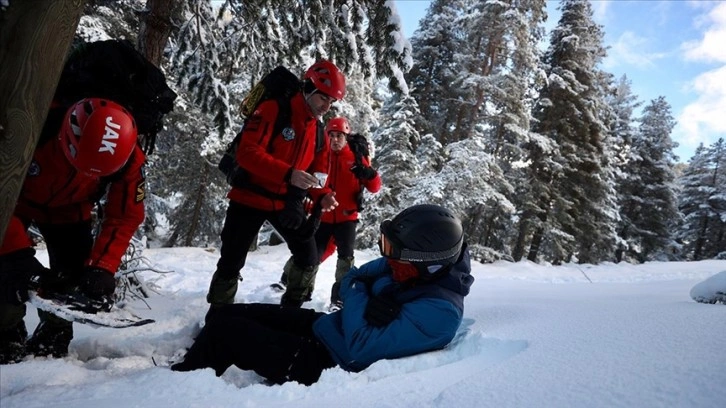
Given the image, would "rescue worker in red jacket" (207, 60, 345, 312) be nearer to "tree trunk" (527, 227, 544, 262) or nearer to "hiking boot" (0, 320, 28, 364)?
"hiking boot" (0, 320, 28, 364)

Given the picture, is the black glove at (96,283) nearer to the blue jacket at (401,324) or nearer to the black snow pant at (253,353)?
the black snow pant at (253,353)

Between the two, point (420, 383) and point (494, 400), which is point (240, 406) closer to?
point (420, 383)

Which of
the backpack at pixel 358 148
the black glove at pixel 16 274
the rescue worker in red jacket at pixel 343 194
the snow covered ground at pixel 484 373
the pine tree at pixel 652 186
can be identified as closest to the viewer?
the snow covered ground at pixel 484 373

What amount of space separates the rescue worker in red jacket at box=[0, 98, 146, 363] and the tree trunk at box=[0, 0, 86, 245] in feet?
2.92

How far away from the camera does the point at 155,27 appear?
429 centimetres

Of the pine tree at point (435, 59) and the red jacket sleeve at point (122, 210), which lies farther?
the pine tree at point (435, 59)

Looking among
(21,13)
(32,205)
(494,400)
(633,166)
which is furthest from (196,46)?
(633,166)

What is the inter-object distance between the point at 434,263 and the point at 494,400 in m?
1.10

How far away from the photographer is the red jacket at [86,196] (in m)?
2.50

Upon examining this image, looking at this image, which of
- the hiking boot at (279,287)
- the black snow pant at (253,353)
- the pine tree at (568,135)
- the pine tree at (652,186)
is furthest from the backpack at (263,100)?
the pine tree at (652,186)

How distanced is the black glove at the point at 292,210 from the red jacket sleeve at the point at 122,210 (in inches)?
45.9

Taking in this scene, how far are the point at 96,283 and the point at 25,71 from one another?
154 centimetres

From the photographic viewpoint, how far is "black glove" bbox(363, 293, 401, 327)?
2361mm

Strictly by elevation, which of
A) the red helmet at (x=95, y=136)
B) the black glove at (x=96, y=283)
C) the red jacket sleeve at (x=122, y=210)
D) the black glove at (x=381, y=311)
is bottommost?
the black glove at (x=96, y=283)
